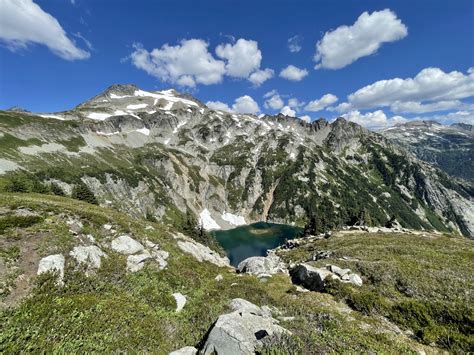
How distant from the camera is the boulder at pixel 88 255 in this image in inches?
726

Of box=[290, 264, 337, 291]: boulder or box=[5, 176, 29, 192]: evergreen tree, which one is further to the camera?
box=[5, 176, 29, 192]: evergreen tree

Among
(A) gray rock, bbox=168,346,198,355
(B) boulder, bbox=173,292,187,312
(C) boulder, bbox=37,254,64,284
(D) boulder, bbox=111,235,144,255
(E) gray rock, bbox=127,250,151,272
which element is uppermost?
(C) boulder, bbox=37,254,64,284

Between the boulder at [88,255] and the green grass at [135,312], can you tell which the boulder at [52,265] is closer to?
the green grass at [135,312]

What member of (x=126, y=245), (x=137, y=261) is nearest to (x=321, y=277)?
(x=137, y=261)

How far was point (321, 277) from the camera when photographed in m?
25.5

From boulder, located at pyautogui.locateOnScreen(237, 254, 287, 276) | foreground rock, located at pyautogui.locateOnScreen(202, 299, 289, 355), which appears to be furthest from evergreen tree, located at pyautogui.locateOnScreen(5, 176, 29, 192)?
foreground rock, located at pyautogui.locateOnScreen(202, 299, 289, 355)

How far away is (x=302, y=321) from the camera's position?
16062 millimetres

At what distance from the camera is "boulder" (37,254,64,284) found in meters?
15.7

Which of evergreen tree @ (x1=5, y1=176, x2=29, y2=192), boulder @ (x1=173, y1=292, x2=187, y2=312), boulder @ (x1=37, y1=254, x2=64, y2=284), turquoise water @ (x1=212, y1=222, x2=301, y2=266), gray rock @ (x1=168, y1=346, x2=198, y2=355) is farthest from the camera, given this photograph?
turquoise water @ (x1=212, y1=222, x2=301, y2=266)

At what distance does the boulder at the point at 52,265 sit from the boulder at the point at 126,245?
568 centimetres

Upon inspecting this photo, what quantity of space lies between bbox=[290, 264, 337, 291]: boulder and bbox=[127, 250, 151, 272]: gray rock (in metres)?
16.4

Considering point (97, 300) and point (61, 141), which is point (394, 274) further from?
point (61, 141)

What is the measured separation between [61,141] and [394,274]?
209958 mm

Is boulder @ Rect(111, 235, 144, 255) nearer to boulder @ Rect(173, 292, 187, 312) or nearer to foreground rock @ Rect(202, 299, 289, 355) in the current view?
boulder @ Rect(173, 292, 187, 312)
